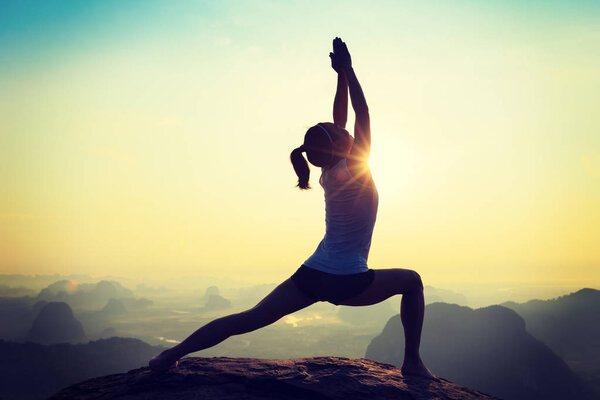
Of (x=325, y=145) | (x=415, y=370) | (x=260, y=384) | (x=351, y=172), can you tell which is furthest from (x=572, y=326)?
(x=325, y=145)

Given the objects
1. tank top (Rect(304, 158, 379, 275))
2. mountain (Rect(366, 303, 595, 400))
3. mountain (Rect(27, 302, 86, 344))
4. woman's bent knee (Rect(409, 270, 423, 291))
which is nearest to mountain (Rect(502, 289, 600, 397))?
mountain (Rect(366, 303, 595, 400))

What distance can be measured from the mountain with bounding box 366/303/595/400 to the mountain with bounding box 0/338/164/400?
261 feet

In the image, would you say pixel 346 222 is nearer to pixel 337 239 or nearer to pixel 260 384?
pixel 337 239

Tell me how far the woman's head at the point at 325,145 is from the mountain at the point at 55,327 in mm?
210867

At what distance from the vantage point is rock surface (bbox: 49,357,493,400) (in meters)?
4.28

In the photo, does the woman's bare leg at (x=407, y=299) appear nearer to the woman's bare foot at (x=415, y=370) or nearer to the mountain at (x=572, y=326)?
the woman's bare foot at (x=415, y=370)

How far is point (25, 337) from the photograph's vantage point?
602ft

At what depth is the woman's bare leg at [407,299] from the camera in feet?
14.3

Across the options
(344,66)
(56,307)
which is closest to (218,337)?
(344,66)

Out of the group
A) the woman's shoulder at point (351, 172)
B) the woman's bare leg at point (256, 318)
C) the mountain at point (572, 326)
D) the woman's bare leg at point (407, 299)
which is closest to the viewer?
the woman's shoulder at point (351, 172)

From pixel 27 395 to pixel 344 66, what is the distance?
109241 millimetres

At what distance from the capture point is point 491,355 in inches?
4380

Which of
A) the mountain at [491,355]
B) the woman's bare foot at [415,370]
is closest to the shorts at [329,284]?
the woman's bare foot at [415,370]

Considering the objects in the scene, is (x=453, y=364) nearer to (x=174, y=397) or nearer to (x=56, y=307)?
(x=174, y=397)
